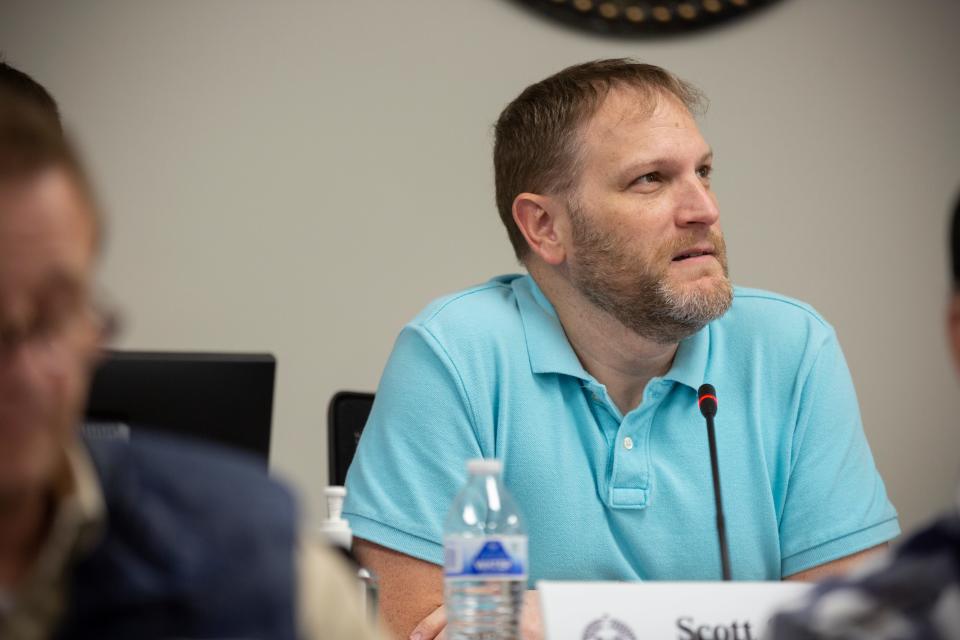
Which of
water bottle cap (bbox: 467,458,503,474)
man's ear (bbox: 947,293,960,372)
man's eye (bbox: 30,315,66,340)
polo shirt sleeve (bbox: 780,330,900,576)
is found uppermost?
man's eye (bbox: 30,315,66,340)

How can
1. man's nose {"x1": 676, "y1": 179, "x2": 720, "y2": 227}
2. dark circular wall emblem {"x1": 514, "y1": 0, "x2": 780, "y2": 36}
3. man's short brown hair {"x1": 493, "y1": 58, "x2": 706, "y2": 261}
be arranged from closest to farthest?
man's nose {"x1": 676, "y1": 179, "x2": 720, "y2": 227} < man's short brown hair {"x1": 493, "y1": 58, "x2": 706, "y2": 261} < dark circular wall emblem {"x1": 514, "y1": 0, "x2": 780, "y2": 36}

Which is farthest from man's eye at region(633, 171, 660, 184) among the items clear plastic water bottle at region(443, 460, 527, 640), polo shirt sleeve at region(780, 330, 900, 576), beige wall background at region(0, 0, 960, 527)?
beige wall background at region(0, 0, 960, 527)

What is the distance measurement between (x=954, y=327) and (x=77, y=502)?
642 millimetres

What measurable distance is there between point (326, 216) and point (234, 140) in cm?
26

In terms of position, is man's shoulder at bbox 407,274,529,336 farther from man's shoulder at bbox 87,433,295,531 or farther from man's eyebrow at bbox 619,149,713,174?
man's shoulder at bbox 87,433,295,531

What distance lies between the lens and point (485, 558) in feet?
3.76

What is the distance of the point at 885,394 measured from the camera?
9.27ft

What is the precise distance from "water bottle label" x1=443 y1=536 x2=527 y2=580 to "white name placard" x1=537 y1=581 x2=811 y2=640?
4 cm

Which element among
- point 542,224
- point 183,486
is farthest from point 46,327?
point 542,224

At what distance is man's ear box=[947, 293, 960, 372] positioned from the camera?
0.87m

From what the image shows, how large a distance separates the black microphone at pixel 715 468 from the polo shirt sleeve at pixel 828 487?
0.83 ft

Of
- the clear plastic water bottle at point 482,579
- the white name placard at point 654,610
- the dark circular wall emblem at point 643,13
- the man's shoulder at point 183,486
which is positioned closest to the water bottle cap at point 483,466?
the clear plastic water bottle at point 482,579

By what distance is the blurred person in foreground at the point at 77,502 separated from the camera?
66 centimetres

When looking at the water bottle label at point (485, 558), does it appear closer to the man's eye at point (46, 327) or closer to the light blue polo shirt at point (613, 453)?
the light blue polo shirt at point (613, 453)
